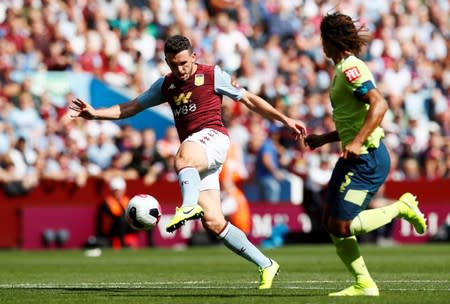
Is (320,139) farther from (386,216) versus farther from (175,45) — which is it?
(175,45)

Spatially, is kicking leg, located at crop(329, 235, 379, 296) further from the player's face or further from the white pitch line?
the player's face

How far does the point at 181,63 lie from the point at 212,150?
2.87 ft

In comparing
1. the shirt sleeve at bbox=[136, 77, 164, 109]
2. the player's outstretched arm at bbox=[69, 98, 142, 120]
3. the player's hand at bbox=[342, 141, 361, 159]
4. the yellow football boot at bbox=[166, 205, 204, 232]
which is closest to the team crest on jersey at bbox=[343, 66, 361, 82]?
the player's hand at bbox=[342, 141, 361, 159]

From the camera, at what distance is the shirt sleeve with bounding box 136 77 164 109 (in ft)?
39.2

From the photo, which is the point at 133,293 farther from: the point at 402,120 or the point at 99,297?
the point at 402,120

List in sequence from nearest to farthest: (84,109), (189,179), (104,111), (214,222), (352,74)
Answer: (352,74)
(189,179)
(214,222)
(84,109)
(104,111)

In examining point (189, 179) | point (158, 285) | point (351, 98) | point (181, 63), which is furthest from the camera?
point (158, 285)

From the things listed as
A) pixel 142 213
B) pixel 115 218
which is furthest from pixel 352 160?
pixel 115 218

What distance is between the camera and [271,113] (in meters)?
11.6

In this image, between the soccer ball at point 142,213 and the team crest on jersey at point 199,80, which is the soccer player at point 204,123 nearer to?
the team crest on jersey at point 199,80

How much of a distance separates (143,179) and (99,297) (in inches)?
526

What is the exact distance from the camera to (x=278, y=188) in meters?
24.5

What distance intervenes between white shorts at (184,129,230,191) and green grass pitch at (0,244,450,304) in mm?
1018

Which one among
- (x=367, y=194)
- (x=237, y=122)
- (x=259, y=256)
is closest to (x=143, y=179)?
(x=237, y=122)
